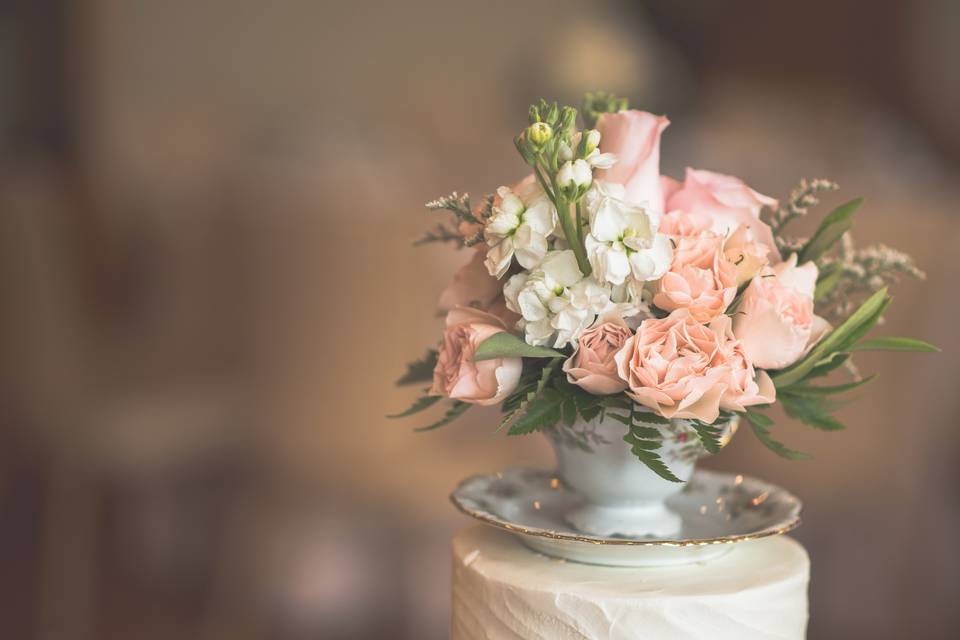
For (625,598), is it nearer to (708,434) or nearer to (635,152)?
(708,434)

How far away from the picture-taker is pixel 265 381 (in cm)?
308

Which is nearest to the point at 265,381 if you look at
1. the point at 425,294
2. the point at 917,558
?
the point at 425,294

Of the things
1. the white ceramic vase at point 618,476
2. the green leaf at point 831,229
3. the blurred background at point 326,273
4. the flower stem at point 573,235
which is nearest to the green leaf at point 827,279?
the green leaf at point 831,229

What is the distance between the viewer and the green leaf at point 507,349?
82 cm

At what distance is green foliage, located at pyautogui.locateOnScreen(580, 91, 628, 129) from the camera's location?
956 mm

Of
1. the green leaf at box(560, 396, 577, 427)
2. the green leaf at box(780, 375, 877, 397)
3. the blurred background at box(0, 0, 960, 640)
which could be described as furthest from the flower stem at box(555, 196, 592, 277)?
the blurred background at box(0, 0, 960, 640)

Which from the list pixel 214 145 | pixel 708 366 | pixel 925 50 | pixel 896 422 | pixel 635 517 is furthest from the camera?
pixel 214 145

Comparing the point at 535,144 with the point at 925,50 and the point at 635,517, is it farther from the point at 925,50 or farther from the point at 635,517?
the point at 925,50

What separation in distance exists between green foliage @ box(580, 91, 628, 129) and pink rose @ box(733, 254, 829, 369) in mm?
223

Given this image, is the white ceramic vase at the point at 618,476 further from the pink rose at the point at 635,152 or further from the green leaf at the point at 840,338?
the pink rose at the point at 635,152

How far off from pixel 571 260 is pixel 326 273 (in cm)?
204

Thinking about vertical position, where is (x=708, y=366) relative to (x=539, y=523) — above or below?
above

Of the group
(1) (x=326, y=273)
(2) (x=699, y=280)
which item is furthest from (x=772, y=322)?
(1) (x=326, y=273)

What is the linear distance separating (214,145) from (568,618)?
10.9 ft
